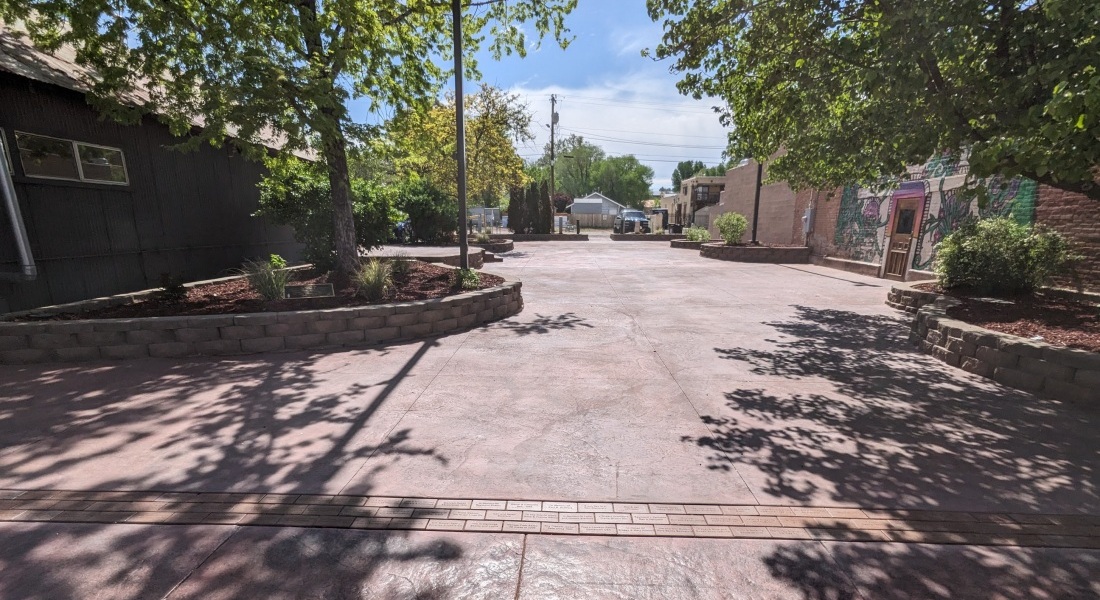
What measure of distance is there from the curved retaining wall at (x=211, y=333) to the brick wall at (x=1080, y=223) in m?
10.8

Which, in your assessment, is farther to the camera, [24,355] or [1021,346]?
[24,355]

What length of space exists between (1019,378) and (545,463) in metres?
5.13

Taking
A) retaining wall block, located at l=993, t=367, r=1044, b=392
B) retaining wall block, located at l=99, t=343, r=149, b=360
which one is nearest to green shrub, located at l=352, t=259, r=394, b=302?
retaining wall block, located at l=99, t=343, r=149, b=360

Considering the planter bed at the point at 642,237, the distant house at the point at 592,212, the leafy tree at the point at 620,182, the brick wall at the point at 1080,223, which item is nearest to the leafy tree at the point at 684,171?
the leafy tree at the point at 620,182

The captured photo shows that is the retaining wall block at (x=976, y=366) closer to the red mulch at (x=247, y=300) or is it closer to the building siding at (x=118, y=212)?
the red mulch at (x=247, y=300)

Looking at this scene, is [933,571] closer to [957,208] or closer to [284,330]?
[284,330]

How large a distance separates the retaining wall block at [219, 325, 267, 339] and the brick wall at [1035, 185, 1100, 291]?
12715mm

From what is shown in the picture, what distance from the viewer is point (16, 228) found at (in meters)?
5.49

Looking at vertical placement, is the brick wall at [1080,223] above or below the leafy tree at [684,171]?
below

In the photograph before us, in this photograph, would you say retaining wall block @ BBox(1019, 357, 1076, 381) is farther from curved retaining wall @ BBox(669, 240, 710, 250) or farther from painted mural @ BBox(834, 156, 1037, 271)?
curved retaining wall @ BBox(669, 240, 710, 250)

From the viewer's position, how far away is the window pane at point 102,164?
6840 millimetres

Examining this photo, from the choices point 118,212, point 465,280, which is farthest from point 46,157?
point 465,280

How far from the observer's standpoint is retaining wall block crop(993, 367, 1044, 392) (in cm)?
440

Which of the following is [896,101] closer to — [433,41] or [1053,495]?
[1053,495]
